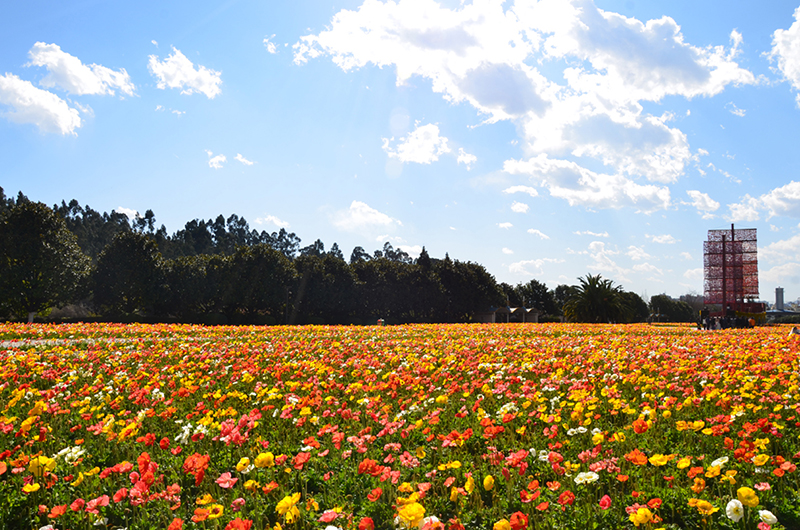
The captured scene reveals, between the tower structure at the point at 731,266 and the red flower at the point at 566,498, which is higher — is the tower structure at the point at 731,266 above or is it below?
above

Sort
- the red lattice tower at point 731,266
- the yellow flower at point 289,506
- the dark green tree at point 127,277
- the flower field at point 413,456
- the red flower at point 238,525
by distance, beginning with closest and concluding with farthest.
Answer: the red flower at point 238,525 → the yellow flower at point 289,506 → the flower field at point 413,456 → the dark green tree at point 127,277 → the red lattice tower at point 731,266

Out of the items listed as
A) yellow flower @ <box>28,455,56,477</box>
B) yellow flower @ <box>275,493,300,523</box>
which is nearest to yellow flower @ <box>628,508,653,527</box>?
yellow flower @ <box>275,493,300,523</box>

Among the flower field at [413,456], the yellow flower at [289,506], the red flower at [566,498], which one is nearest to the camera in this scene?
the yellow flower at [289,506]

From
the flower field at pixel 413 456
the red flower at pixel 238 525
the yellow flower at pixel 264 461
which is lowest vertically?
the flower field at pixel 413 456

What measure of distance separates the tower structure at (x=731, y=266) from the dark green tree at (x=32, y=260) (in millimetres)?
101125

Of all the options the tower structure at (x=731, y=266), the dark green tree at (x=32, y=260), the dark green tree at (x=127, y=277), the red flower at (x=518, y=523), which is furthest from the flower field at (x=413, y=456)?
the tower structure at (x=731, y=266)

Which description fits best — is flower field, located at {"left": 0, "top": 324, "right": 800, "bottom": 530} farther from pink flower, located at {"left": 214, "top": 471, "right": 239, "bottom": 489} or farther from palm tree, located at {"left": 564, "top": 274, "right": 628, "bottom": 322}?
palm tree, located at {"left": 564, "top": 274, "right": 628, "bottom": 322}

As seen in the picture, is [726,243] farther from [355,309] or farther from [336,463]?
[336,463]

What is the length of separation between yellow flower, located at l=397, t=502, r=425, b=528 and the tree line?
53244mm

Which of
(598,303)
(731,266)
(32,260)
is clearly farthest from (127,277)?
(731,266)

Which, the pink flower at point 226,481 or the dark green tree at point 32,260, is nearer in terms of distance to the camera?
the pink flower at point 226,481

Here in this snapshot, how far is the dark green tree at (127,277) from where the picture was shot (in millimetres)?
53969

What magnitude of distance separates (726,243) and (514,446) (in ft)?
353

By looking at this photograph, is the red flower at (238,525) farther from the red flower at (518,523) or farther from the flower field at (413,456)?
the red flower at (518,523)
